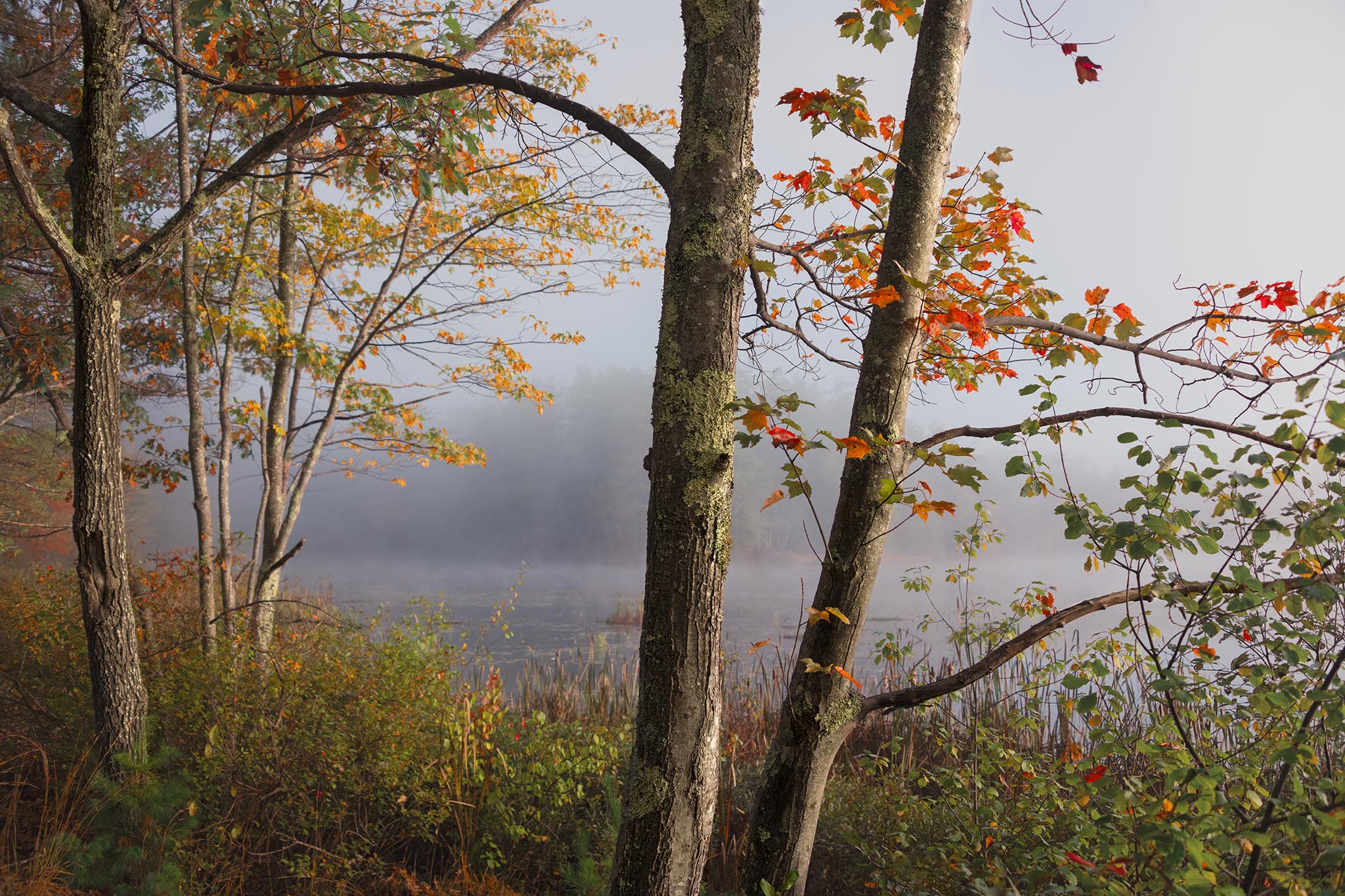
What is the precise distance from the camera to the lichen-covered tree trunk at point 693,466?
4.99 feet

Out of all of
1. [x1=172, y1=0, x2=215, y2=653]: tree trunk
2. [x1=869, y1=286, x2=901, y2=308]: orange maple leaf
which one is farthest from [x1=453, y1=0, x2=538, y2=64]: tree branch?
[x1=869, y1=286, x2=901, y2=308]: orange maple leaf

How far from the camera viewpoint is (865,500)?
1.97 m

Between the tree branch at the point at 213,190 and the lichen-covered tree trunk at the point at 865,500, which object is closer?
the lichen-covered tree trunk at the point at 865,500

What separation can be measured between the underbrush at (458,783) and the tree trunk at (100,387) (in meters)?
0.43

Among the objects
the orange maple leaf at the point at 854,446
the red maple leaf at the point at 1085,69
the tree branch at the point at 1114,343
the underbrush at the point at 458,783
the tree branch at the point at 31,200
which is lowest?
the underbrush at the point at 458,783

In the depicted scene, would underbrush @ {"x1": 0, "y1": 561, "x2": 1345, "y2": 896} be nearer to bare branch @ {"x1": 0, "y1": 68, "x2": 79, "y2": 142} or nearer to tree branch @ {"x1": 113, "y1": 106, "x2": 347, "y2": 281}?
tree branch @ {"x1": 113, "y1": 106, "x2": 347, "y2": 281}

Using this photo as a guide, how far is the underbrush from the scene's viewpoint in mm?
2076

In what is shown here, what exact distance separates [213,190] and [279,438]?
9.13 ft

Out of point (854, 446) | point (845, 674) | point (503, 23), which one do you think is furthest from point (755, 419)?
point (503, 23)

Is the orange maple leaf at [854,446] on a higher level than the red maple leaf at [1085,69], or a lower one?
lower

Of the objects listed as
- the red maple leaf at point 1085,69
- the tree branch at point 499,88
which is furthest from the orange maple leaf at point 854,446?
the red maple leaf at point 1085,69

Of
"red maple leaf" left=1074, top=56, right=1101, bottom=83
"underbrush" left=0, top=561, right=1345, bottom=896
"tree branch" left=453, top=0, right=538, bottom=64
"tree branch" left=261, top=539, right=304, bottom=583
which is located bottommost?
"underbrush" left=0, top=561, right=1345, bottom=896

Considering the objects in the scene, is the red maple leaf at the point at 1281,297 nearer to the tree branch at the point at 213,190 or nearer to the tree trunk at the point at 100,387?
the tree branch at the point at 213,190

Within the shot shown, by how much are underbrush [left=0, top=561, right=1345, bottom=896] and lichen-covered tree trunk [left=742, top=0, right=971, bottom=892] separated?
225 millimetres
